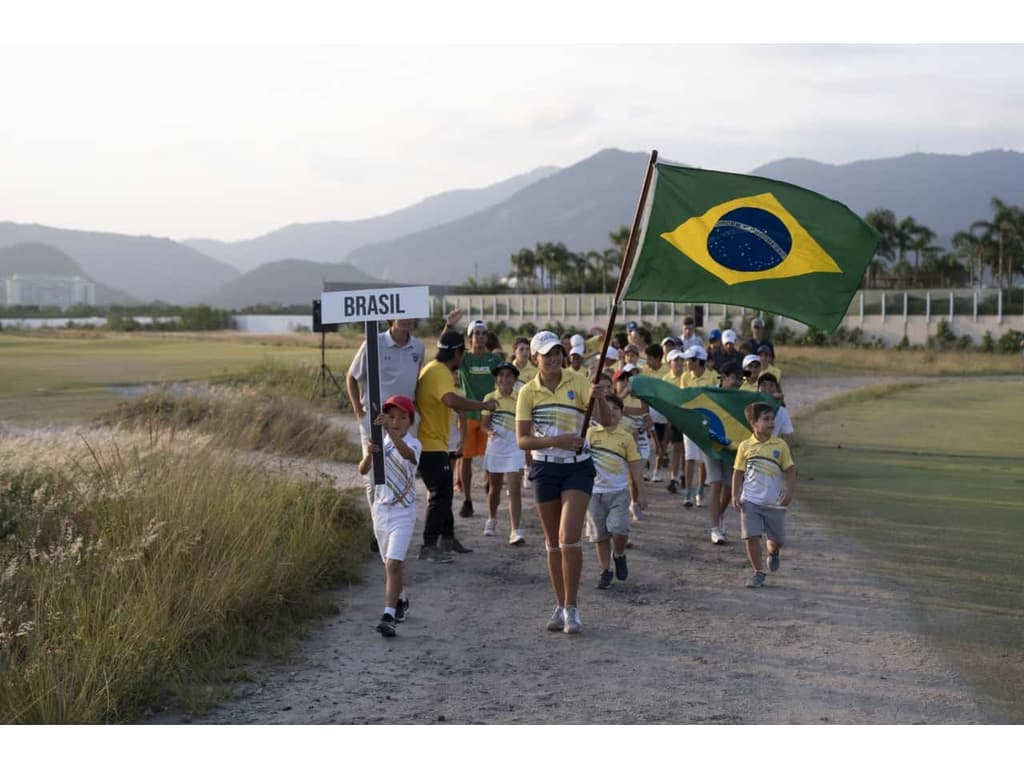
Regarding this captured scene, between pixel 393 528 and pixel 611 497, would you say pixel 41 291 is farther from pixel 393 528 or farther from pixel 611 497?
pixel 393 528

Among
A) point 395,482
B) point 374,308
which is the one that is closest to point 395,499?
point 395,482

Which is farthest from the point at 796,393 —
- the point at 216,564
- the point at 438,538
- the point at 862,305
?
the point at 862,305

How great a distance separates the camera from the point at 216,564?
281 inches

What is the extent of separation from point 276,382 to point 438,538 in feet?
46.6

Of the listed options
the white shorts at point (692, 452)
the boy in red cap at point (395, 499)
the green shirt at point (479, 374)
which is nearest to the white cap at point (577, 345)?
the green shirt at point (479, 374)

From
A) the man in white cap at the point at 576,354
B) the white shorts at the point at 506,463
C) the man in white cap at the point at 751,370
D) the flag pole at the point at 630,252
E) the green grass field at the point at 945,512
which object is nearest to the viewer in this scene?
the flag pole at the point at 630,252

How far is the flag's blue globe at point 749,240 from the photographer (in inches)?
271

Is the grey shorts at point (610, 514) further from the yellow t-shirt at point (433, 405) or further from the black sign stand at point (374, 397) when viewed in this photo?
the black sign stand at point (374, 397)

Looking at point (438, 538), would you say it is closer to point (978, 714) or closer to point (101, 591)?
point (101, 591)

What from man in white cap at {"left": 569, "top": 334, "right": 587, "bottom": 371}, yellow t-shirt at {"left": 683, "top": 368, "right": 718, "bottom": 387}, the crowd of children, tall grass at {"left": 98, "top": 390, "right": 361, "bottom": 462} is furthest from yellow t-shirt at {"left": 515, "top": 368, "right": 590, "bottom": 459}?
tall grass at {"left": 98, "top": 390, "right": 361, "bottom": 462}

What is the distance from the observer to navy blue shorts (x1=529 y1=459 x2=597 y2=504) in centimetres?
689

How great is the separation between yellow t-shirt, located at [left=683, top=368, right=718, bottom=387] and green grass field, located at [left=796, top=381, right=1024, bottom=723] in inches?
70.8

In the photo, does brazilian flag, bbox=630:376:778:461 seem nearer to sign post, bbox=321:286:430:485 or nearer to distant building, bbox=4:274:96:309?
sign post, bbox=321:286:430:485

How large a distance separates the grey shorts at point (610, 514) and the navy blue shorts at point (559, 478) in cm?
118
